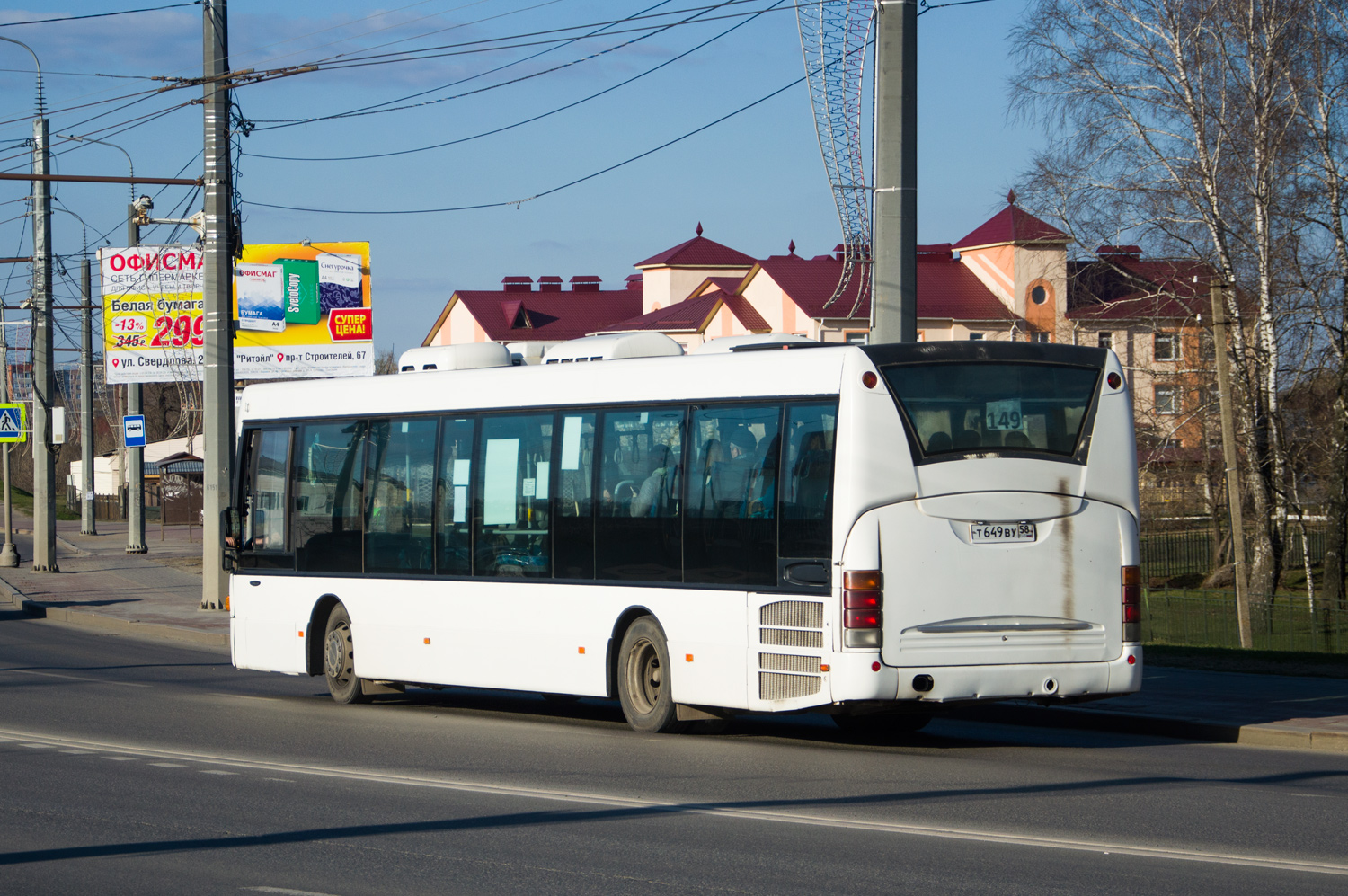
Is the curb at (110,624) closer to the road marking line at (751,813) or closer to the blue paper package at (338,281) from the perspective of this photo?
the road marking line at (751,813)

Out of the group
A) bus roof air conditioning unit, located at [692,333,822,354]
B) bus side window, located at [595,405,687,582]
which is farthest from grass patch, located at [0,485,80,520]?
bus side window, located at [595,405,687,582]

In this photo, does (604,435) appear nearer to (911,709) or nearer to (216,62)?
(911,709)

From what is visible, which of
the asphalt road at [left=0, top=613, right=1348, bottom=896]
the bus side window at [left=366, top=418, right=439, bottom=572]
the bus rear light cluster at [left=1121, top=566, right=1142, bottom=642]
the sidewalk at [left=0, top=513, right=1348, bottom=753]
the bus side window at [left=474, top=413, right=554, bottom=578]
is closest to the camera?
the asphalt road at [left=0, top=613, right=1348, bottom=896]

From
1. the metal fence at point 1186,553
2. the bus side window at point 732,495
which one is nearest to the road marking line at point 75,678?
the bus side window at point 732,495

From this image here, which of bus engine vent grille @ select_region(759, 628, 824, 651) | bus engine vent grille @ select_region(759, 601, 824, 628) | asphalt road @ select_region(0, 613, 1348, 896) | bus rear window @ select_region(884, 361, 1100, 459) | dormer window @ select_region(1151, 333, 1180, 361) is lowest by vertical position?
asphalt road @ select_region(0, 613, 1348, 896)

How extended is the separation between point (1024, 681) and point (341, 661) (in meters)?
7.05

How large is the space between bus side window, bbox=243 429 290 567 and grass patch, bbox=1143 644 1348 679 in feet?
29.8

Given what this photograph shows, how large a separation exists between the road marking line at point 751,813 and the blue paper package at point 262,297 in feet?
93.4

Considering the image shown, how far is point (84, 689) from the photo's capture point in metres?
16.1

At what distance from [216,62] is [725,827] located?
1934cm

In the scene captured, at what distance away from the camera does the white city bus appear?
10.9m

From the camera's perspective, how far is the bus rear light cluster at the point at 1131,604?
37.3ft

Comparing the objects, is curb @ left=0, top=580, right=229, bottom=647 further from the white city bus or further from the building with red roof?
the white city bus

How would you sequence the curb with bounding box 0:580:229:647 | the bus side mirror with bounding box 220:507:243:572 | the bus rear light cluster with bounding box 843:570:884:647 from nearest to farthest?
the bus rear light cluster with bounding box 843:570:884:647 < the bus side mirror with bounding box 220:507:243:572 < the curb with bounding box 0:580:229:647
